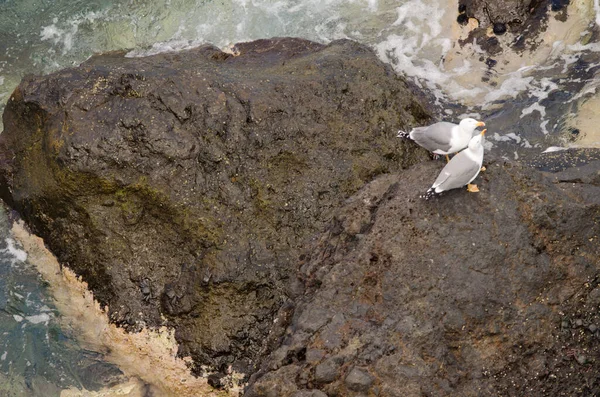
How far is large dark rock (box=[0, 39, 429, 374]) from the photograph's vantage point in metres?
5.49

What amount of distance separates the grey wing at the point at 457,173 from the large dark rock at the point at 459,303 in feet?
0.50

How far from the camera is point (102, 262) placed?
18.9 feet

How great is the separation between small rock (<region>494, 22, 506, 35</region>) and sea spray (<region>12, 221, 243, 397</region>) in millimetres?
5214

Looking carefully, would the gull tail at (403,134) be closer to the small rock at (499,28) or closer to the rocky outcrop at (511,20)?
the rocky outcrop at (511,20)

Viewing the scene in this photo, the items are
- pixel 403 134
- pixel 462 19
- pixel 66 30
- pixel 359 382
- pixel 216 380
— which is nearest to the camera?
pixel 359 382

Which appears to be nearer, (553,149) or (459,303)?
(459,303)

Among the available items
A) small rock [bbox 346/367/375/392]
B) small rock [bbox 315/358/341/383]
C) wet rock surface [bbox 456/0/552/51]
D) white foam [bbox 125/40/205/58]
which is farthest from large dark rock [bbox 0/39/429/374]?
wet rock surface [bbox 456/0/552/51]

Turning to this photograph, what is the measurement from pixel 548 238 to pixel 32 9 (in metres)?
7.88

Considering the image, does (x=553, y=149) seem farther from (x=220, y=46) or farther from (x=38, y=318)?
(x=38, y=318)

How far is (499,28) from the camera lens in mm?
8016

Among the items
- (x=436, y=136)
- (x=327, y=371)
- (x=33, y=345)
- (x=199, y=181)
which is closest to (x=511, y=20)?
(x=436, y=136)

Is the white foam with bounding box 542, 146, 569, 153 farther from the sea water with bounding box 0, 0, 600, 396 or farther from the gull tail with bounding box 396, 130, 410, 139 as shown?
the gull tail with bounding box 396, 130, 410, 139

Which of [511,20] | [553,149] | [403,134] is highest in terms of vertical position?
[403,134]

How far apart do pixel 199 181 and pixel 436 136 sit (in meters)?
2.02
